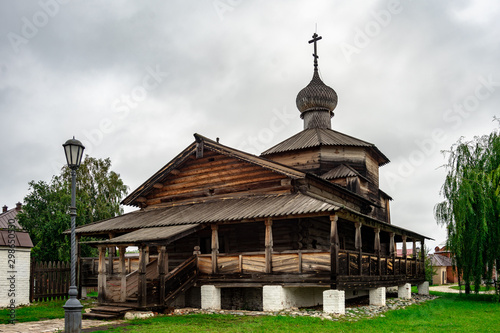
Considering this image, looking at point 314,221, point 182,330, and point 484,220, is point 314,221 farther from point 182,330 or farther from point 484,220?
point 182,330

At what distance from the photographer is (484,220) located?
20.2 metres

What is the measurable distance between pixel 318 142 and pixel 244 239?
886 cm

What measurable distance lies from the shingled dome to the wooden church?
221 inches

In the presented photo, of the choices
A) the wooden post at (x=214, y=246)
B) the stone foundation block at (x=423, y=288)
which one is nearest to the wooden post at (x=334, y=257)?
the wooden post at (x=214, y=246)

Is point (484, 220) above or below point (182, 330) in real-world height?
above

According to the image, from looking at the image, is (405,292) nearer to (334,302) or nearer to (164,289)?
(334,302)

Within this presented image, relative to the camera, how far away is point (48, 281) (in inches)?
863

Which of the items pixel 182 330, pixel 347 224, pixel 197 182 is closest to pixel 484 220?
Answer: pixel 347 224

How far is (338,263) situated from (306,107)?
17.5 metres

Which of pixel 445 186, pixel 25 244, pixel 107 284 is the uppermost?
pixel 445 186

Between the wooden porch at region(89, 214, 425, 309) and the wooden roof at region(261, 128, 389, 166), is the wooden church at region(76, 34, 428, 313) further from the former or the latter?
the wooden roof at region(261, 128, 389, 166)

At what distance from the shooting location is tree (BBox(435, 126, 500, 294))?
20688 millimetres

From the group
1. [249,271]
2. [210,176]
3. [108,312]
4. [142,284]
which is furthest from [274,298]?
[210,176]

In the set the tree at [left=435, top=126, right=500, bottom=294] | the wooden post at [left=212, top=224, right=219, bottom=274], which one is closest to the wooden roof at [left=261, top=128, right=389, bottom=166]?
the tree at [left=435, top=126, right=500, bottom=294]
